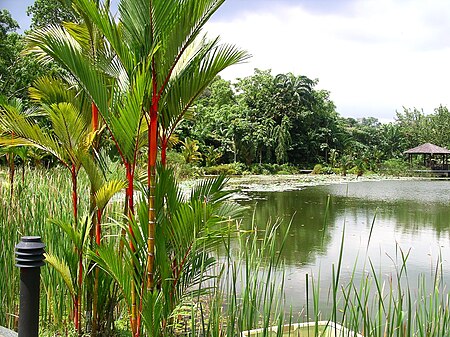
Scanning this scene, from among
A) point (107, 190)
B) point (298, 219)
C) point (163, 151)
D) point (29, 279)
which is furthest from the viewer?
point (298, 219)

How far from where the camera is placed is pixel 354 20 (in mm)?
11891

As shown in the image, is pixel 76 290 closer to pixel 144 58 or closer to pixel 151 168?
pixel 151 168

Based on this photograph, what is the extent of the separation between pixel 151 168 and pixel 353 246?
3915 mm

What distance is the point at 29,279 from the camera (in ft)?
4.67

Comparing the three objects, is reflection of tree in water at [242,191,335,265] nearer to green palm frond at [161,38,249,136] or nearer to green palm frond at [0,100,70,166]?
green palm frond at [161,38,249,136]

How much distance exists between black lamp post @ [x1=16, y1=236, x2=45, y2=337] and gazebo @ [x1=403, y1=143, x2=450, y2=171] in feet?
69.9

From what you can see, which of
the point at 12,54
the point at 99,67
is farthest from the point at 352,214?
the point at 12,54

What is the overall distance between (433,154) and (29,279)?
22.6 meters

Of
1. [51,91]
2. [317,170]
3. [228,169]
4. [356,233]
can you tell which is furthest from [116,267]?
[317,170]

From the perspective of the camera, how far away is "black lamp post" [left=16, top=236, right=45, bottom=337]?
1.41 m

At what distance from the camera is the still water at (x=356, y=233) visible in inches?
146

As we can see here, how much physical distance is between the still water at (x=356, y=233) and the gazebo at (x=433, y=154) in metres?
10.8

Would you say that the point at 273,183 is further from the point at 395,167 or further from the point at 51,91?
the point at 51,91

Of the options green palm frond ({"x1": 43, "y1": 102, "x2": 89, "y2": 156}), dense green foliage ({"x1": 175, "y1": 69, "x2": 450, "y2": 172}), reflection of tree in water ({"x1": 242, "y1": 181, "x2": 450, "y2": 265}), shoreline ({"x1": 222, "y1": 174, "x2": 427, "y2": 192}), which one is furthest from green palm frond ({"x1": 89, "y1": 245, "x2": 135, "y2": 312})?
dense green foliage ({"x1": 175, "y1": 69, "x2": 450, "y2": 172})
